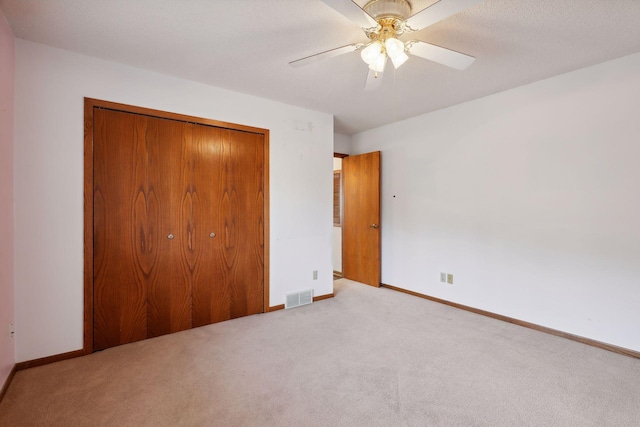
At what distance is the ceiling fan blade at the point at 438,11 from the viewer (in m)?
1.39

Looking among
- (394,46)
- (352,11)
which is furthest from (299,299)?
(352,11)

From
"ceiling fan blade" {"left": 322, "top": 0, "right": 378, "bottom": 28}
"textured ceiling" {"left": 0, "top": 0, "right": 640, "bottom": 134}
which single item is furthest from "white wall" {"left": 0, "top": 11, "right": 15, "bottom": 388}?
"ceiling fan blade" {"left": 322, "top": 0, "right": 378, "bottom": 28}

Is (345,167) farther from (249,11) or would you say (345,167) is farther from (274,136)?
(249,11)

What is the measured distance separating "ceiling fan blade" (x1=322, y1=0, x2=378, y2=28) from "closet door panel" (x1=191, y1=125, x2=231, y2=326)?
6.31 ft

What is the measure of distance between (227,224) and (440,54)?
2428 millimetres

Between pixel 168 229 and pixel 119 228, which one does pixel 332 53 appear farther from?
pixel 119 228

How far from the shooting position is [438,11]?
149 centimetres

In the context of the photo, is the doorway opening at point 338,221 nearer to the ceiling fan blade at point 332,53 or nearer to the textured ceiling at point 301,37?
the textured ceiling at point 301,37

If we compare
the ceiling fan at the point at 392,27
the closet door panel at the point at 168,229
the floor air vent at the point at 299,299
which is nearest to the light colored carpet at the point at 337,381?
the closet door panel at the point at 168,229

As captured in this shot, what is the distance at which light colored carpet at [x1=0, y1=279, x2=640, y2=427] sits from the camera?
5.55ft

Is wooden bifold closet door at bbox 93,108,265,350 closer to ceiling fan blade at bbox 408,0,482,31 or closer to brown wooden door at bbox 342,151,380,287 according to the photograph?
brown wooden door at bbox 342,151,380,287

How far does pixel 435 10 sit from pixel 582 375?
264 cm

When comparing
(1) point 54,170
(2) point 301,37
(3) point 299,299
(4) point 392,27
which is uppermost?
(2) point 301,37

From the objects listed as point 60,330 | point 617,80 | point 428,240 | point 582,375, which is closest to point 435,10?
point 617,80
